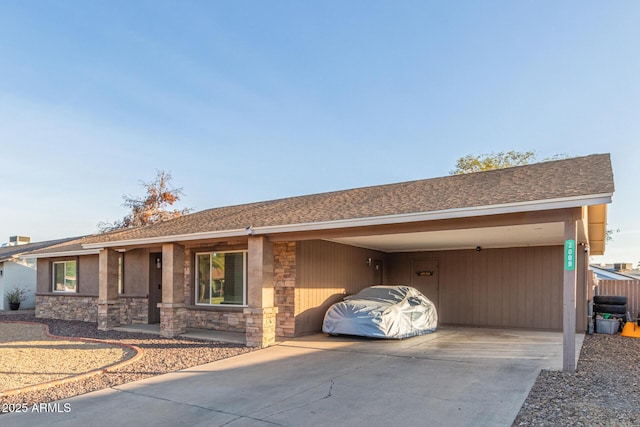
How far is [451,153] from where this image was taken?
98.6 feet

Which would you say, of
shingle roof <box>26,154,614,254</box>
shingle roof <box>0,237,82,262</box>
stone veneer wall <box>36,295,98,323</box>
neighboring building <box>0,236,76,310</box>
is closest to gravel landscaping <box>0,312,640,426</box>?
shingle roof <box>26,154,614,254</box>

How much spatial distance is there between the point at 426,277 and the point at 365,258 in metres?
2.11

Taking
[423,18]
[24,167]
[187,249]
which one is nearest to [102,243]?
[187,249]

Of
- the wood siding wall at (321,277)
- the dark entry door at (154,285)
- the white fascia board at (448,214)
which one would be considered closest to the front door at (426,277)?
the wood siding wall at (321,277)

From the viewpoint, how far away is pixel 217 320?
10.9 metres

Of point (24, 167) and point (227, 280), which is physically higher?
point (24, 167)

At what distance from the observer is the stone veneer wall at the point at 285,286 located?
31.6ft

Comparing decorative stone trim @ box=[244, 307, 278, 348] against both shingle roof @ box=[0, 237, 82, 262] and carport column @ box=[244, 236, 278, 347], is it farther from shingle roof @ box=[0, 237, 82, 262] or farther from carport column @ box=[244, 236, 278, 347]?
shingle roof @ box=[0, 237, 82, 262]

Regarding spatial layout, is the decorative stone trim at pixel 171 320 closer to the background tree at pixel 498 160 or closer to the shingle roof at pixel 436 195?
the shingle roof at pixel 436 195

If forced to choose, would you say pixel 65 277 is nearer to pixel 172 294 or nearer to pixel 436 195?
pixel 172 294

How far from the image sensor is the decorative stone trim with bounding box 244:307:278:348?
8539 mm

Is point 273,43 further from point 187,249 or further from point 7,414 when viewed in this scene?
point 7,414

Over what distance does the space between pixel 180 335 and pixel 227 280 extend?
1719mm

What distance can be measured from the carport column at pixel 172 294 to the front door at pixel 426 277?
6.94 meters
